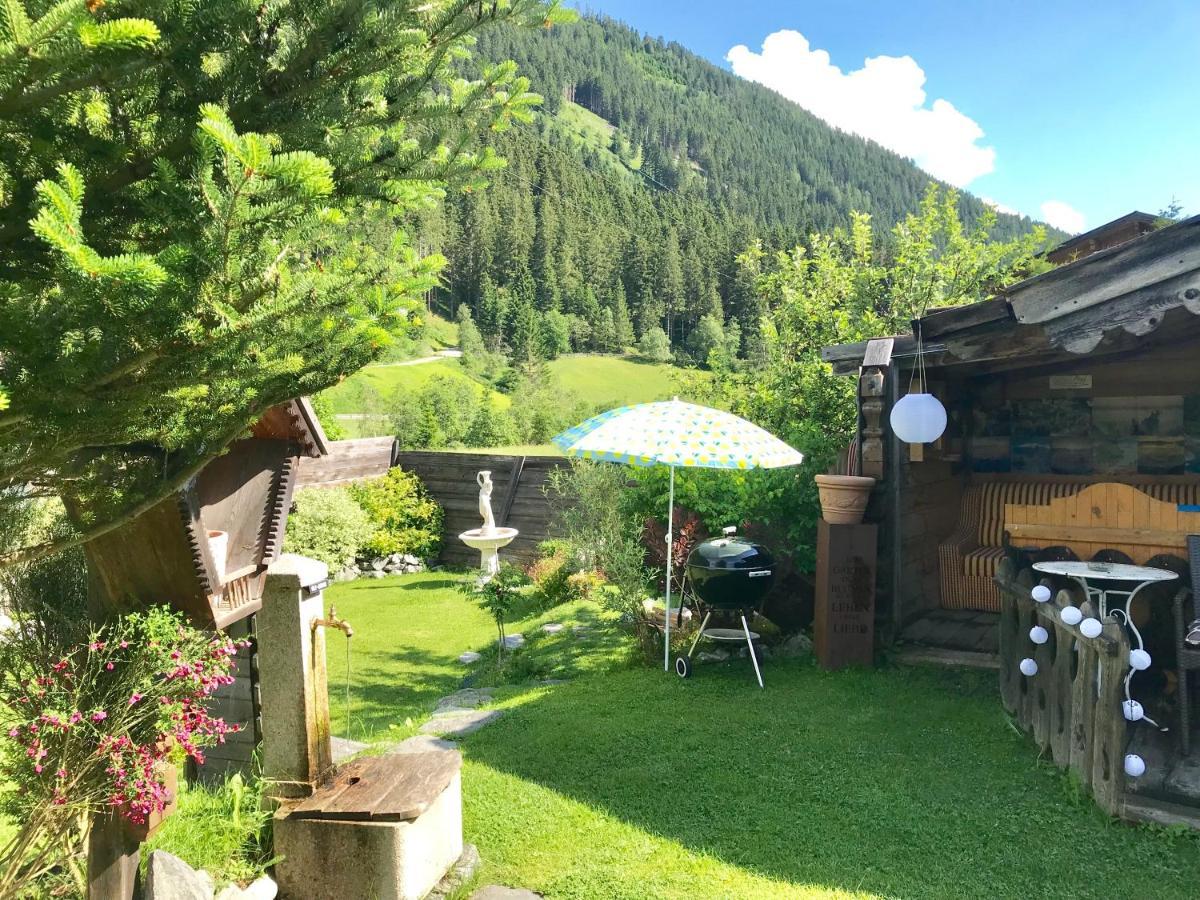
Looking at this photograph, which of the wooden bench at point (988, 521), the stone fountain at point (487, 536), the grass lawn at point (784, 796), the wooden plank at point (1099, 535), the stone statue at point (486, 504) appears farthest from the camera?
the stone statue at point (486, 504)

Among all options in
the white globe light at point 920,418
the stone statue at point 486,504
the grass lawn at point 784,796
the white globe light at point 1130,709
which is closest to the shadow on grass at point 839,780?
the grass lawn at point 784,796

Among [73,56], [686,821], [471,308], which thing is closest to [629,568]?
Answer: [686,821]

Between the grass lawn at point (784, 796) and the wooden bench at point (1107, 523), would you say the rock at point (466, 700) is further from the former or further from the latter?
the wooden bench at point (1107, 523)

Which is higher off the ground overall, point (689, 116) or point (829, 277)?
point (689, 116)

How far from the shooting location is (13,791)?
277 centimetres

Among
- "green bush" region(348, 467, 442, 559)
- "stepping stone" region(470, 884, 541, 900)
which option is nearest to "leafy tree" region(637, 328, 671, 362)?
"green bush" region(348, 467, 442, 559)

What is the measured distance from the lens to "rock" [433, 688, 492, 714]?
22.0 feet

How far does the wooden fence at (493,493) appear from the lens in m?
13.5

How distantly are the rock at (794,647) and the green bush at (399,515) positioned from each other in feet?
27.5

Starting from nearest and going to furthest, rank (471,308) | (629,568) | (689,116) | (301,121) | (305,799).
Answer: (301,121)
(305,799)
(629,568)
(471,308)
(689,116)

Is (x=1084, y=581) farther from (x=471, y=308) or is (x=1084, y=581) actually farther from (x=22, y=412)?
(x=471, y=308)

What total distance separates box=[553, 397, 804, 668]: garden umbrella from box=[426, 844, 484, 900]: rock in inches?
Result: 117

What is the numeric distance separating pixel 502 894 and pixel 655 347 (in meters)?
58.4

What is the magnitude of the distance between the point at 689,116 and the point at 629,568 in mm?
160862
